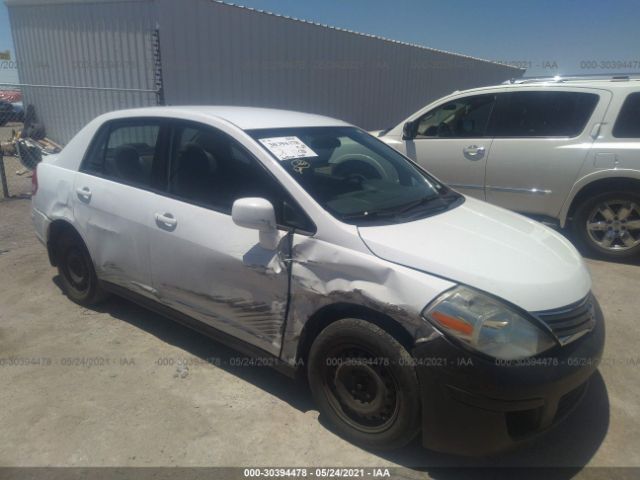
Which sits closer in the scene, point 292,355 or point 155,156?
point 292,355

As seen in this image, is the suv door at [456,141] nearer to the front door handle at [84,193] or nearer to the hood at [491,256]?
the hood at [491,256]

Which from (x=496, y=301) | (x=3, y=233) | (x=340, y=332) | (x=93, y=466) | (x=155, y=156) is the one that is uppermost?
(x=155, y=156)

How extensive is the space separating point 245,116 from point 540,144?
3551mm

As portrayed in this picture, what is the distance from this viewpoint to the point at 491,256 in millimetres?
2420

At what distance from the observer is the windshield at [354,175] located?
8.96 ft

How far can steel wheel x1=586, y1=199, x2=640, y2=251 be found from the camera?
198 inches

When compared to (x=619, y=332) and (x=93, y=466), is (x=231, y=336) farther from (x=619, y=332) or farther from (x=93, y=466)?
(x=619, y=332)

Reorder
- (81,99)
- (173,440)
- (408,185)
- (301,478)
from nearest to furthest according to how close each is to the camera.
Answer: (301,478)
(173,440)
(408,185)
(81,99)

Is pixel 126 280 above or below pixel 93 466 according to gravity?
above

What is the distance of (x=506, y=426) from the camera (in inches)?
85.0

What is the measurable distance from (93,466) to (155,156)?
6.25ft

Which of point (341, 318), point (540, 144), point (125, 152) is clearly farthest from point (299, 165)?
point (540, 144)

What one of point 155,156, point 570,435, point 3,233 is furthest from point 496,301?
point 3,233

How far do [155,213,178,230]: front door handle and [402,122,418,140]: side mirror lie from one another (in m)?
3.77
